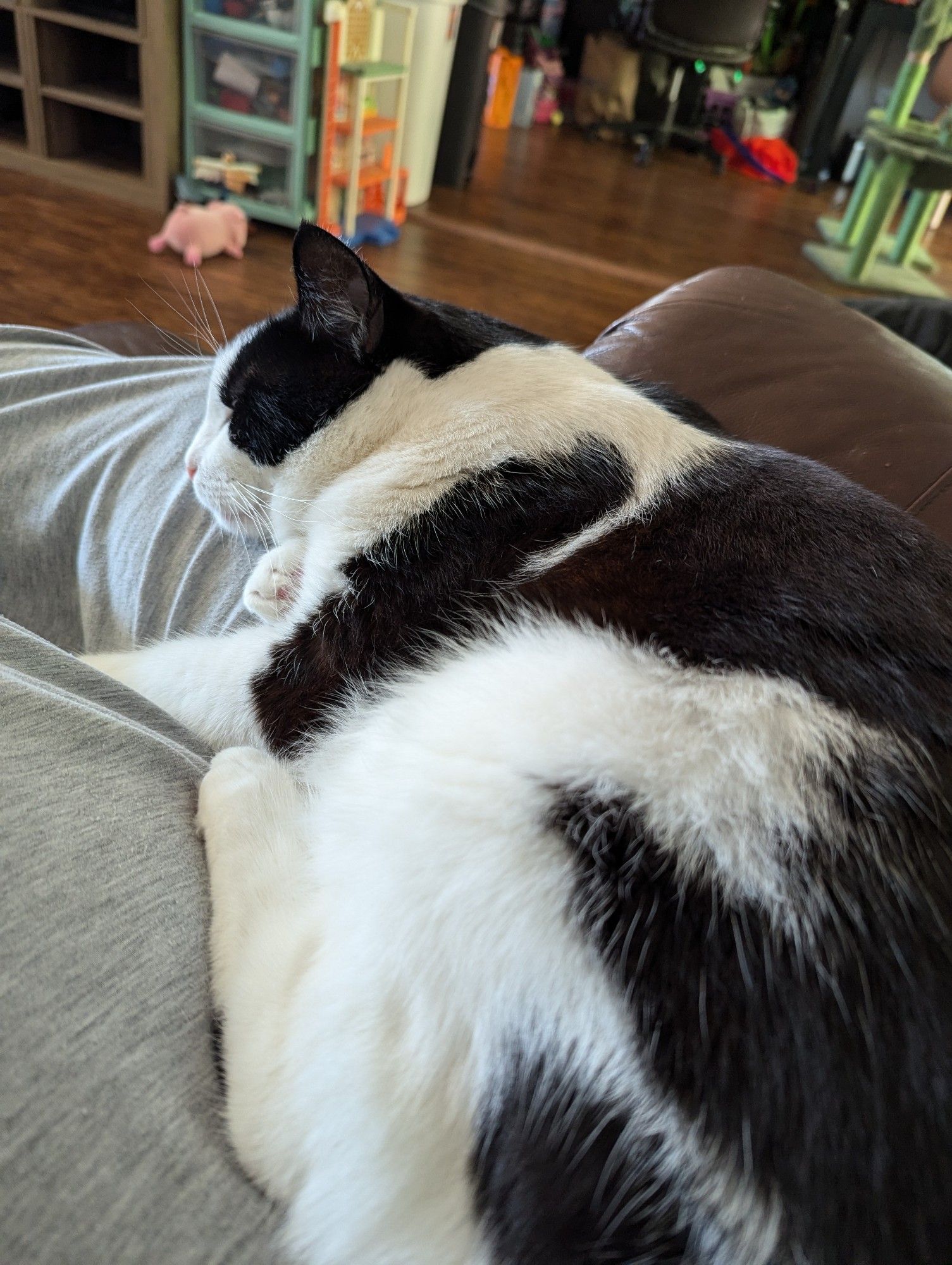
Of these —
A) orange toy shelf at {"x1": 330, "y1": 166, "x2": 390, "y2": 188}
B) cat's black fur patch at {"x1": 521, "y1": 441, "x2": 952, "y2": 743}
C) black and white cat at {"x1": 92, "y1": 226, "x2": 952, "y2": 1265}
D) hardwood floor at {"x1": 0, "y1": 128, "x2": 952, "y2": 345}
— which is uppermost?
cat's black fur patch at {"x1": 521, "y1": 441, "x2": 952, "y2": 743}

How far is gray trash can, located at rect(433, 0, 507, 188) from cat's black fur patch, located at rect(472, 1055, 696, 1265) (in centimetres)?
438

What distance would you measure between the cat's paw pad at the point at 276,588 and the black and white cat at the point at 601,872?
0.09 m

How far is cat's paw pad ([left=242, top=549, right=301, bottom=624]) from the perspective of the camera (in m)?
0.92

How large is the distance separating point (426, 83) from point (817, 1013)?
4.04 metres

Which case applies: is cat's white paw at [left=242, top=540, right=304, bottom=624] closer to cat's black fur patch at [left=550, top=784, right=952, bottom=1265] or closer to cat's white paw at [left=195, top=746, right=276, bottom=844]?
cat's white paw at [left=195, top=746, right=276, bottom=844]

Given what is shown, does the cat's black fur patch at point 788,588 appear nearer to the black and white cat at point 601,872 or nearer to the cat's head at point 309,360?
the black and white cat at point 601,872

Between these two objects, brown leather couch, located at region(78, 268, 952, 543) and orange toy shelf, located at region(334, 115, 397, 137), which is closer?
brown leather couch, located at region(78, 268, 952, 543)

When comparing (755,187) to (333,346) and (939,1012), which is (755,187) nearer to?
(333,346)

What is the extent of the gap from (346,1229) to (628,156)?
6211 millimetres

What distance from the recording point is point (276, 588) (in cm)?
92

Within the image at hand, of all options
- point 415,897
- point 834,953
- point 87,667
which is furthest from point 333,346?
point 834,953

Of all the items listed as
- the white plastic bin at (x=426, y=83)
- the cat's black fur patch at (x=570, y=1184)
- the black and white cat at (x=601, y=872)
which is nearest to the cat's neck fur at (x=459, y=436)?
the black and white cat at (x=601, y=872)

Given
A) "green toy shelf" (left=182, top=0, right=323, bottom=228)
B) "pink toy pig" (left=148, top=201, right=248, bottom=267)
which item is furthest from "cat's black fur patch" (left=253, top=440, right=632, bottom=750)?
"green toy shelf" (left=182, top=0, right=323, bottom=228)

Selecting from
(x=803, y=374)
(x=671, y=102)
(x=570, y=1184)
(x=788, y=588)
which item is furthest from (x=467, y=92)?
(x=570, y=1184)
